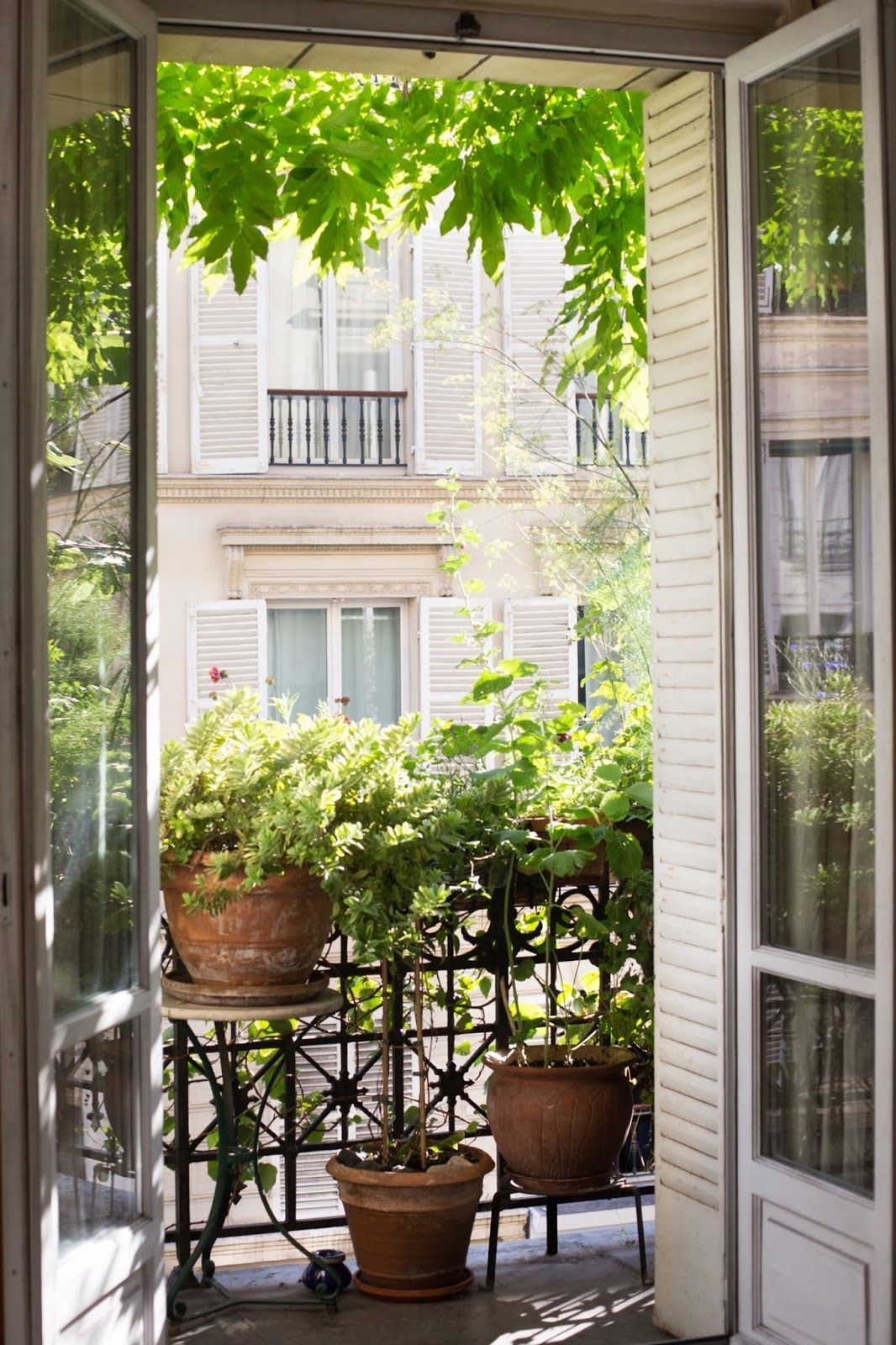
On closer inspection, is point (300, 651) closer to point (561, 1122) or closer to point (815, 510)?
point (561, 1122)

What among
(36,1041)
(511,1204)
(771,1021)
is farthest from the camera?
(511,1204)

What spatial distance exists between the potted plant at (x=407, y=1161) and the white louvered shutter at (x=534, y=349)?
847 cm

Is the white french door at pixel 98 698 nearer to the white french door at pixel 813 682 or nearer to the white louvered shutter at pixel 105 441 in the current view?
the white louvered shutter at pixel 105 441

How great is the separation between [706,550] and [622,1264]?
1822mm

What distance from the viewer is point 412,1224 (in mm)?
3340

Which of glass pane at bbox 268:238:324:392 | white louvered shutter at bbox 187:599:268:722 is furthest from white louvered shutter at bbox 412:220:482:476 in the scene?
white louvered shutter at bbox 187:599:268:722

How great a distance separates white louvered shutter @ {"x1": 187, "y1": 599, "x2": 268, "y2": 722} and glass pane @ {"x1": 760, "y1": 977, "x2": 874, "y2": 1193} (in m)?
8.90

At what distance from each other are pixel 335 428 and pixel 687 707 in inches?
378

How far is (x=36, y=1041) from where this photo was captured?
2186 millimetres

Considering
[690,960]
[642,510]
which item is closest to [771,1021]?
[690,960]

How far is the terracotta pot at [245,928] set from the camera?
3186 millimetres

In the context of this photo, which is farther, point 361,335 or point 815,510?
point 361,335

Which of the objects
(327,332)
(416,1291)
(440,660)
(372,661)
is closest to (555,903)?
(416,1291)

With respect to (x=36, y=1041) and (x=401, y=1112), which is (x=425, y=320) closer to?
(x=401, y=1112)
